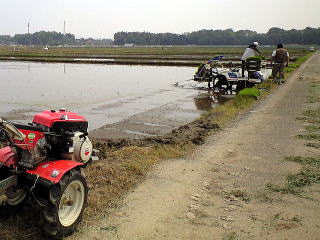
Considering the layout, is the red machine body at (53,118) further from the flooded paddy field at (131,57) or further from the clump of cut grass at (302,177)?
the flooded paddy field at (131,57)

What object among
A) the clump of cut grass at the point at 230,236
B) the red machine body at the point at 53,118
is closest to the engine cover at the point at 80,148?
the red machine body at the point at 53,118

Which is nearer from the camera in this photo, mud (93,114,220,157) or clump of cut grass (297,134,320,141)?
mud (93,114,220,157)

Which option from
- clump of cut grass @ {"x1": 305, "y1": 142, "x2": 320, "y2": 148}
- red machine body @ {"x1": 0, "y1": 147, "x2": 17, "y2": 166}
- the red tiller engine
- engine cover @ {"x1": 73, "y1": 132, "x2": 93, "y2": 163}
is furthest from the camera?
clump of cut grass @ {"x1": 305, "y1": 142, "x2": 320, "y2": 148}

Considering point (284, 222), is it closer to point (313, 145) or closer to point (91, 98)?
point (313, 145)

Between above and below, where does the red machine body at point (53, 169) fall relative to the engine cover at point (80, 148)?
below

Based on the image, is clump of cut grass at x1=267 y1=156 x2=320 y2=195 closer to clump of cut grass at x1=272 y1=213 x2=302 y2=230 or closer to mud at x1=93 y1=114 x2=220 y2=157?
clump of cut grass at x1=272 y1=213 x2=302 y2=230

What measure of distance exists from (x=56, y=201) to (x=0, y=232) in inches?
26.8

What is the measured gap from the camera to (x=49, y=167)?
3.91 metres

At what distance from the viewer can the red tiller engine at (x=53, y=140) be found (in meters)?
3.87

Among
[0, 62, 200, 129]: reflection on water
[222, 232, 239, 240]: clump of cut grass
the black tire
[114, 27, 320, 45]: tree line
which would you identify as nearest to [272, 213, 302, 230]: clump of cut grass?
[222, 232, 239, 240]: clump of cut grass

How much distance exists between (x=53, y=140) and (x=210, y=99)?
12.3 metres

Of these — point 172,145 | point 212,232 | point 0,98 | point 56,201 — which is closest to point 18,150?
point 56,201

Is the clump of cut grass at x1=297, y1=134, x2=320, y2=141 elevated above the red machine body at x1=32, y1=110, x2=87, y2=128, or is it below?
below

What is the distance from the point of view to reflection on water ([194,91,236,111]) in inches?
557
